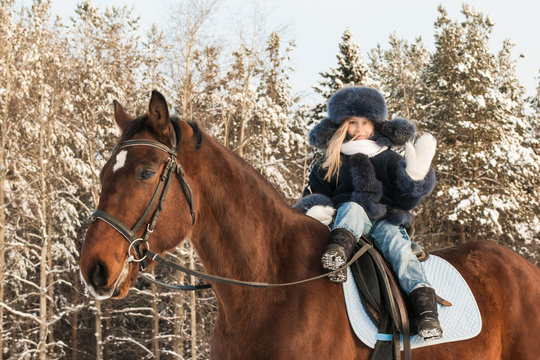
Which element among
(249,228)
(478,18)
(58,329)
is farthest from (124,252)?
(58,329)

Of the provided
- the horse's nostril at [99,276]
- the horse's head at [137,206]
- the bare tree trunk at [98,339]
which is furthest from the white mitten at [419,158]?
the bare tree trunk at [98,339]

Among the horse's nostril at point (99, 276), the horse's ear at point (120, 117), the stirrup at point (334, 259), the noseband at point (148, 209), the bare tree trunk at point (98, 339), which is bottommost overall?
the bare tree trunk at point (98, 339)

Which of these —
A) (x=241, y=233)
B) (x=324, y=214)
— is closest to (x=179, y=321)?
(x=324, y=214)

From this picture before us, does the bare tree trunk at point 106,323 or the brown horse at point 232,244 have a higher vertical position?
the brown horse at point 232,244

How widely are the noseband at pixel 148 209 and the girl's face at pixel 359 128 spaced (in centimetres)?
155

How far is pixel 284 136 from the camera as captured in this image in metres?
24.4

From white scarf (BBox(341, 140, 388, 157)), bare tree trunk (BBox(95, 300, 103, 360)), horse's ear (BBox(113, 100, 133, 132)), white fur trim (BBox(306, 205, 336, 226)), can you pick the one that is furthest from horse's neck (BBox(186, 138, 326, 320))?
bare tree trunk (BBox(95, 300, 103, 360))

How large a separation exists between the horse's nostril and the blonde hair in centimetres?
179

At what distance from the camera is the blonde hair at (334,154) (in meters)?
3.85

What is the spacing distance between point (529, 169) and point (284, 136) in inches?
432

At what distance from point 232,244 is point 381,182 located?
4.16 ft

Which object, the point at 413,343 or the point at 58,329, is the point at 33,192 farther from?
the point at 413,343

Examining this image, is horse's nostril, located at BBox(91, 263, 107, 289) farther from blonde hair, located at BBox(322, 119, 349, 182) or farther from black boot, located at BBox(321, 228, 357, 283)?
blonde hair, located at BBox(322, 119, 349, 182)

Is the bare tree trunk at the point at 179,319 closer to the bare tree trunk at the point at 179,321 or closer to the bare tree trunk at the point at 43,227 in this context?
the bare tree trunk at the point at 179,321
